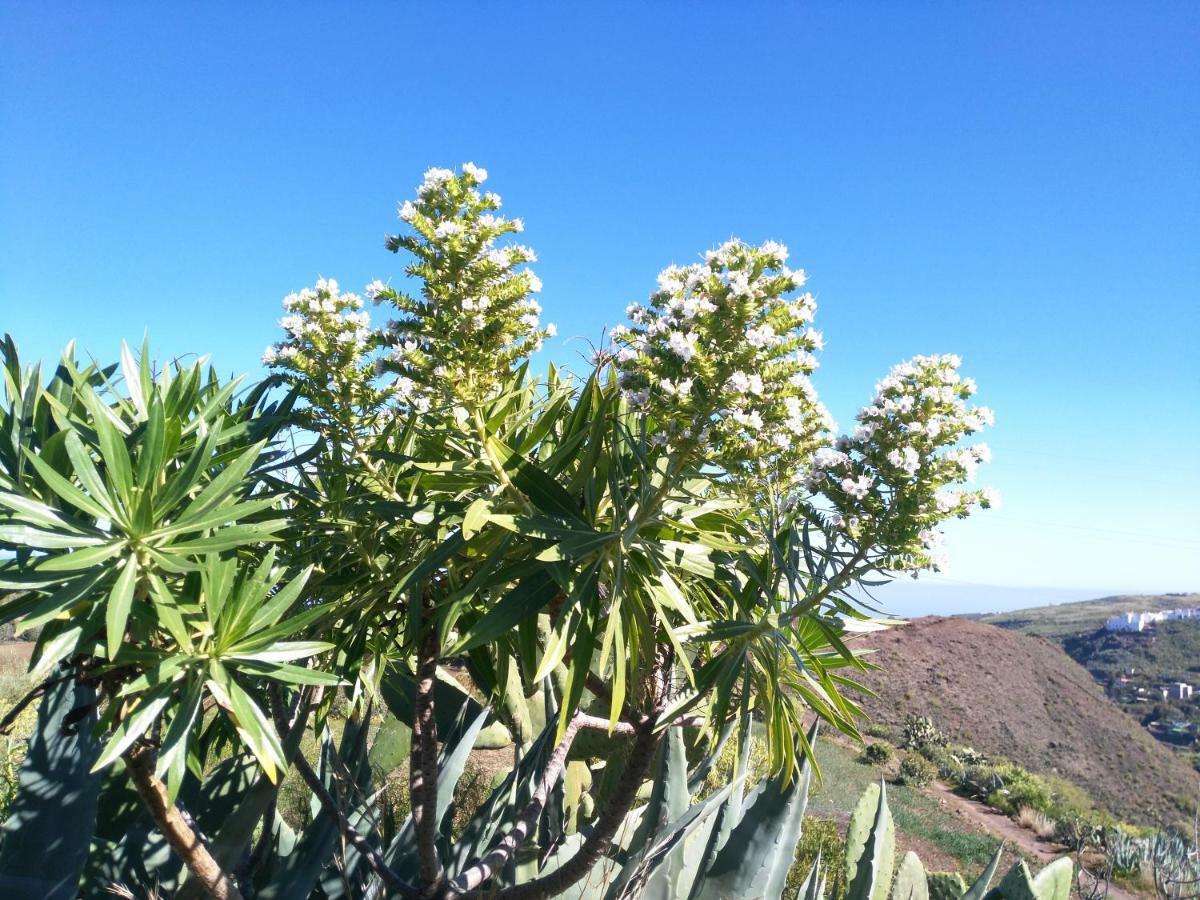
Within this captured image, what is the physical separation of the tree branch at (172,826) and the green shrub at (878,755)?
20.0 m

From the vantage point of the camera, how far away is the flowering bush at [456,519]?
1.70m

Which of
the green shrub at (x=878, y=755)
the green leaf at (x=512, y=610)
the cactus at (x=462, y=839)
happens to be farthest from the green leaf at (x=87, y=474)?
the green shrub at (x=878, y=755)

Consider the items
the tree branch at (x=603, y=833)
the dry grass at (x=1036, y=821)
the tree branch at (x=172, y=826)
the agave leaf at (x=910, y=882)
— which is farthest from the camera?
the dry grass at (x=1036, y=821)

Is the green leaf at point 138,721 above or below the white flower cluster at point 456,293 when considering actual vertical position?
below

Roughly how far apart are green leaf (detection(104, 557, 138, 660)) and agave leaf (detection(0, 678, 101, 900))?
34.5 inches

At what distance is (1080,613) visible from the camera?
274 feet

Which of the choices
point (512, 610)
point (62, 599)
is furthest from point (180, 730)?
point (512, 610)

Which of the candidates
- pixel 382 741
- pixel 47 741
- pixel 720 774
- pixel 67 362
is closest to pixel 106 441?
pixel 67 362

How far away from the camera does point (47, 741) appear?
2.43 metres

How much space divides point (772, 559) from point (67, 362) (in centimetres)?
207

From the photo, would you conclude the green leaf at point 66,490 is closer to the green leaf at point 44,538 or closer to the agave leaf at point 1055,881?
the green leaf at point 44,538

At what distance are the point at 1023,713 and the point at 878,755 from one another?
9763 millimetres

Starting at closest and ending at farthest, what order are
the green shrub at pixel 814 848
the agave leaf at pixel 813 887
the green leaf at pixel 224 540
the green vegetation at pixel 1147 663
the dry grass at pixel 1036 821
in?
the green leaf at pixel 224 540 → the agave leaf at pixel 813 887 → the green shrub at pixel 814 848 → the dry grass at pixel 1036 821 → the green vegetation at pixel 1147 663

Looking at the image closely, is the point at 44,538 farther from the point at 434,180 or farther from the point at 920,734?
the point at 920,734
